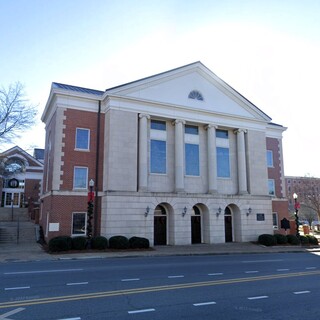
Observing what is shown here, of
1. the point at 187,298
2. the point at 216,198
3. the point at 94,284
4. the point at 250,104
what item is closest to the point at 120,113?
the point at 216,198

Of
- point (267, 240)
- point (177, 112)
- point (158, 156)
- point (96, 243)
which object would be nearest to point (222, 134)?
point (177, 112)

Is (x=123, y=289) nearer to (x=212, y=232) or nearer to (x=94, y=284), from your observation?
(x=94, y=284)

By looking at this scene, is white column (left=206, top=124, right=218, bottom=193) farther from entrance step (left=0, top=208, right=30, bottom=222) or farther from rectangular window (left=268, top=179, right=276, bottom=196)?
entrance step (left=0, top=208, right=30, bottom=222)

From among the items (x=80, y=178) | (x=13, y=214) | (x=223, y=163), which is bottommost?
(x=13, y=214)

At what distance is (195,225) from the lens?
28.9 meters

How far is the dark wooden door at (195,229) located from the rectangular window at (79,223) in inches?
368

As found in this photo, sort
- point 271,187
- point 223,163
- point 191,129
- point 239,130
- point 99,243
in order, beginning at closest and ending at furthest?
point 99,243 → point 191,129 → point 223,163 → point 239,130 → point 271,187

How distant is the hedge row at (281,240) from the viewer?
28031 mm

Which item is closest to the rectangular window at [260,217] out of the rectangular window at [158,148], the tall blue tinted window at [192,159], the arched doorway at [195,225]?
the arched doorway at [195,225]

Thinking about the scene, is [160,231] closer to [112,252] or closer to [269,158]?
[112,252]

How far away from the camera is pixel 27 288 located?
960 cm

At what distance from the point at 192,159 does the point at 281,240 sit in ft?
34.9

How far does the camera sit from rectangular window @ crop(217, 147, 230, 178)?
3036cm

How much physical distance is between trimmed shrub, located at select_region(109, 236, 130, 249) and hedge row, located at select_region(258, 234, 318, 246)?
12337 millimetres
